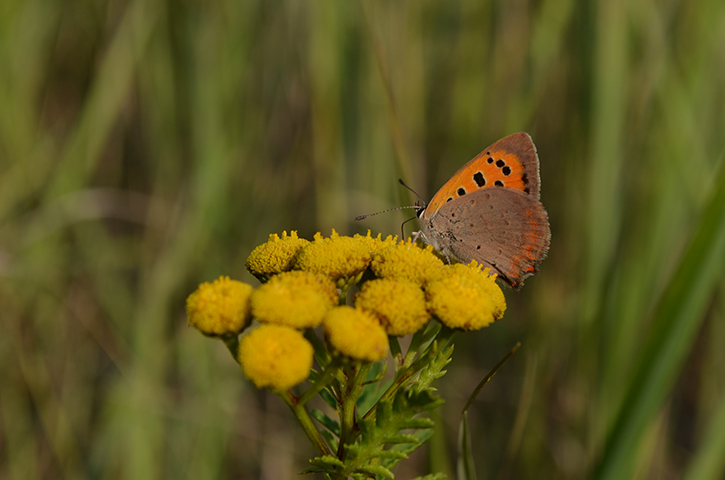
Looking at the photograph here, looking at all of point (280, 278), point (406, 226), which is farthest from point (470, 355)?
point (280, 278)

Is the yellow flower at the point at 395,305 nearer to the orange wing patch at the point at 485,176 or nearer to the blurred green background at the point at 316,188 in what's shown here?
the orange wing patch at the point at 485,176

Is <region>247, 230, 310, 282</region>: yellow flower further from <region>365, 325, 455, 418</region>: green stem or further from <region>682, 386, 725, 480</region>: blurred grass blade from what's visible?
<region>682, 386, 725, 480</region>: blurred grass blade

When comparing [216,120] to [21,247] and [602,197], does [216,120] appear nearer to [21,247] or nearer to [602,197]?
[21,247]

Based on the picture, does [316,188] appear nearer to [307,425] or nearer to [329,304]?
[329,304]

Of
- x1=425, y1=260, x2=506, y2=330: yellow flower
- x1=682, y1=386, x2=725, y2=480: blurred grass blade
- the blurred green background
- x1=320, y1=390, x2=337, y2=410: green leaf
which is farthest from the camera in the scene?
the blurred green background

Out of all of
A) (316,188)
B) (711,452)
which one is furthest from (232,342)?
(711,452)

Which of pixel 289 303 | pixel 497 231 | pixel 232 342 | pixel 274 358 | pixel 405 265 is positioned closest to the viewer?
pixel 274 358

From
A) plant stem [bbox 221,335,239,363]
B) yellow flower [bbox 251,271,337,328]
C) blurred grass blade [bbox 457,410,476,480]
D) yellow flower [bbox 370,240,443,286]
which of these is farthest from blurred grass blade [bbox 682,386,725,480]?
plant stem [bbox 221,335,239,363]

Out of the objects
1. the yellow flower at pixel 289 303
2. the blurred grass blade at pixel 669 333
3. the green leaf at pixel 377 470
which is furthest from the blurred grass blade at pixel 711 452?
the yellow flower at pixel 289 303
